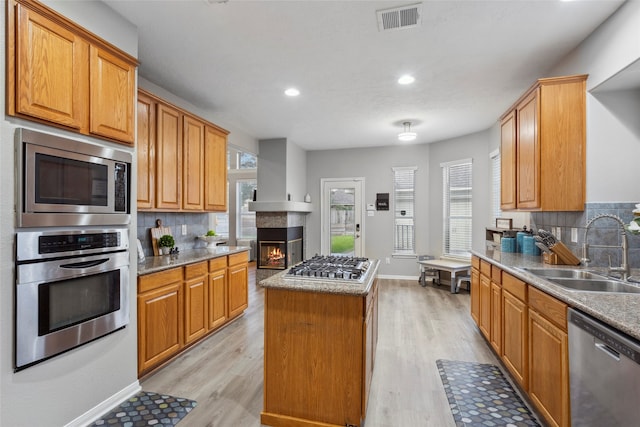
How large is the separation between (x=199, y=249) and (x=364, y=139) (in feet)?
11.8

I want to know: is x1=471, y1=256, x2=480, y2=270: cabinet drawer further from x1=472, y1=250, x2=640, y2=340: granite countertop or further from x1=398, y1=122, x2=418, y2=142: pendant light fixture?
x1=398, y1=122, x2=418, y2=142: pendant light fixture

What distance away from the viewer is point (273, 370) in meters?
1.95

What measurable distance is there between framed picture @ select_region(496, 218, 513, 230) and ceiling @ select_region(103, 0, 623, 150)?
1482 millimetres

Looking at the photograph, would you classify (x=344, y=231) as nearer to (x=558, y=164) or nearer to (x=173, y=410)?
(x=558, y=164)

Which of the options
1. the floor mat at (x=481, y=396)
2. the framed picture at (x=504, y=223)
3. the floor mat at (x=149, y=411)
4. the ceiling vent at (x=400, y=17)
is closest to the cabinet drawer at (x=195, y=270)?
the floor mat at (x=149, y=411)

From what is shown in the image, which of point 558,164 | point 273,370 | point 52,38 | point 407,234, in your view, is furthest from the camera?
point 407,234

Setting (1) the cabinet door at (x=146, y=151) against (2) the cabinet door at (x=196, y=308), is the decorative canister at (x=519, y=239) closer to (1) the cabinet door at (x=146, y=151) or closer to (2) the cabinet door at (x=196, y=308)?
(2) the cabinet door at (x=196, y=308)

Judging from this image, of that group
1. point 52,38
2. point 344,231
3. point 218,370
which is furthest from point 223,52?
point 344,231

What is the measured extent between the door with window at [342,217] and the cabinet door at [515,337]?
3994 millimetres

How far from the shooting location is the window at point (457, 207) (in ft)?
18.1

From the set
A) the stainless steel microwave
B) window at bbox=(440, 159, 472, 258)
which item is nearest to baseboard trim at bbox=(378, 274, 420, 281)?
window at bbox=(440, 159, 472, 258)

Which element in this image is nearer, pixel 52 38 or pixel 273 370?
pixel 52 38

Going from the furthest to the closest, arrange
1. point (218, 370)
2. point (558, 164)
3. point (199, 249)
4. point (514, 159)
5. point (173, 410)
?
point (199, 249)
point (514, 159)
point (218, 370)
point (558, 164)
point (173, 410)

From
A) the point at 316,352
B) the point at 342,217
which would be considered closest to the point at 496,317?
the point at 316,352
